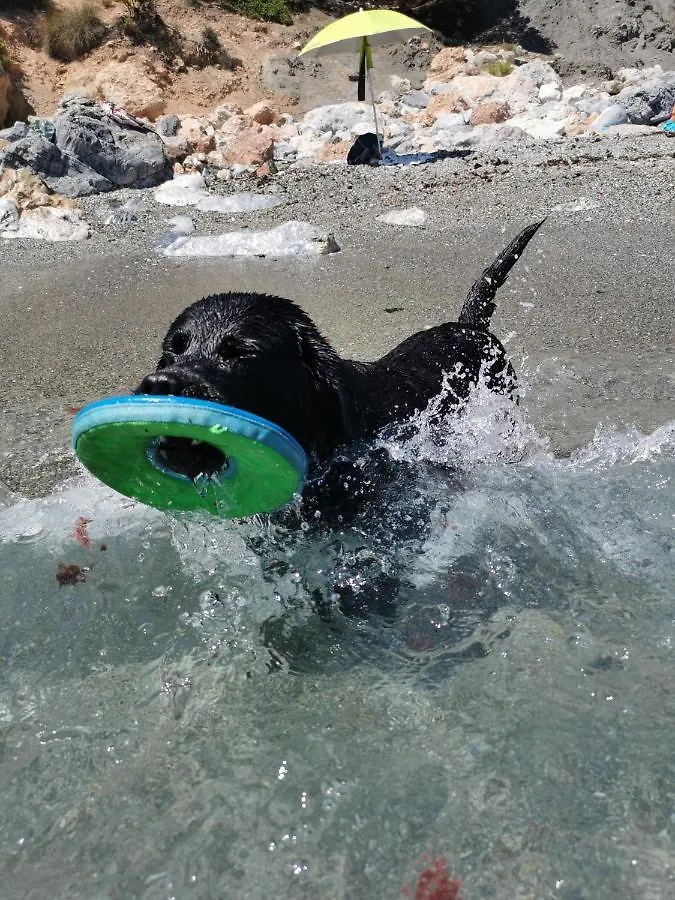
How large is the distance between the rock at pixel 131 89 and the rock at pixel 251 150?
516cm

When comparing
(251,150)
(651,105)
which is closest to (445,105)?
(651,105)

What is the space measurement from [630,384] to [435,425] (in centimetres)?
255

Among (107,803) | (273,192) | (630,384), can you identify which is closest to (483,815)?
(107,803)

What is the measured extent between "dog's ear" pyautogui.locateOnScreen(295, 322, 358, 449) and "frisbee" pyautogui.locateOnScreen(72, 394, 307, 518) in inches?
13.4

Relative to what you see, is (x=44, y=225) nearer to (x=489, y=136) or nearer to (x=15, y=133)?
(x=15, y=133)

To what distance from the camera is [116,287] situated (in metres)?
8.70

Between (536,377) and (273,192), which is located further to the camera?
(273,192)

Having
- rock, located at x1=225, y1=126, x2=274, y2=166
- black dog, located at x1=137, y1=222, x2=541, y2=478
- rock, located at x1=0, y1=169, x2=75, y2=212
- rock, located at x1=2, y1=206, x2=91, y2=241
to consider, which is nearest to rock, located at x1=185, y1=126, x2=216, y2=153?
rock, located at x1=225, y1=126, x2=274, y2=166

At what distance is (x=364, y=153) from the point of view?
1345cm

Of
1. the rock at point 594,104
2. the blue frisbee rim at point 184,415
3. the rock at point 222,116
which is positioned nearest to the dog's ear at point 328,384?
the blue frisbee rim at point 184,415

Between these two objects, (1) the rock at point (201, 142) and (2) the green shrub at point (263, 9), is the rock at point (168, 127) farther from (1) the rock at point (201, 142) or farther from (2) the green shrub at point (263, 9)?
(2) the green shrub at point (263, 9)

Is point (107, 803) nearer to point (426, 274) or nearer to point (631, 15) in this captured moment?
point (426, 274)

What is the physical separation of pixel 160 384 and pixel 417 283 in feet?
19.0

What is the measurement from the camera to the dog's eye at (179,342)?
9.86 ft
